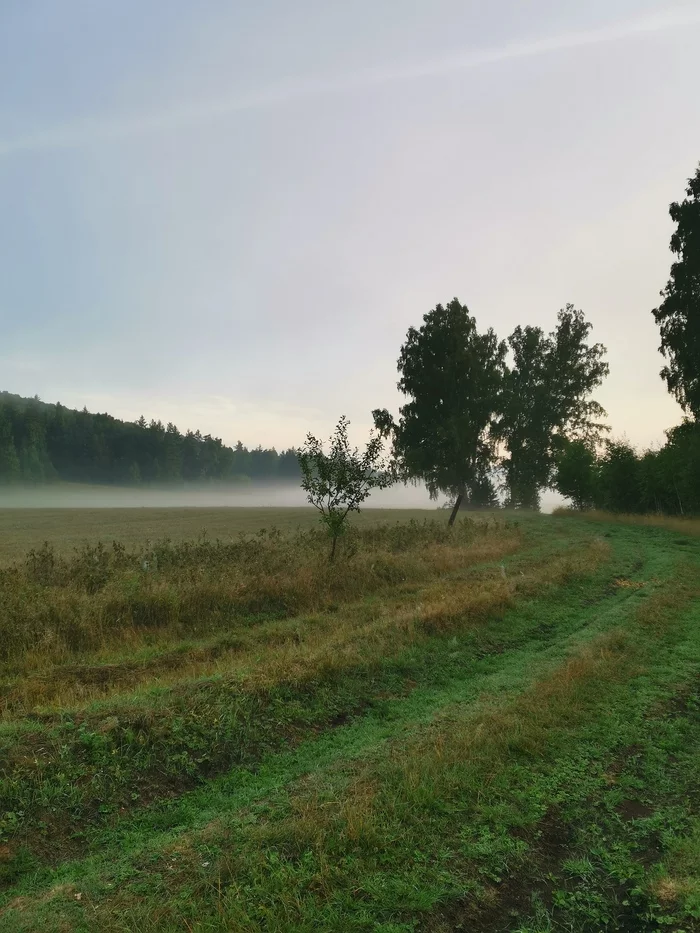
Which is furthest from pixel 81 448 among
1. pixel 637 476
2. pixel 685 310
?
pixel 685 310

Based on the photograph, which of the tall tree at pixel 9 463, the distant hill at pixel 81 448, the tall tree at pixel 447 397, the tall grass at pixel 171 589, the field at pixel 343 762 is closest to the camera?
the field at pixel 343 762

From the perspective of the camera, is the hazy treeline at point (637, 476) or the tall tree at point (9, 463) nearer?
the hazy treeline at point (637, 476)

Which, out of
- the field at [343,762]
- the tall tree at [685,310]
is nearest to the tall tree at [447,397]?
the tall tree at [685,310]

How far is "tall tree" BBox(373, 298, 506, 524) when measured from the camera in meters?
47.0

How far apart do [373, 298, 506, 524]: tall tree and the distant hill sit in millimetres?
103647

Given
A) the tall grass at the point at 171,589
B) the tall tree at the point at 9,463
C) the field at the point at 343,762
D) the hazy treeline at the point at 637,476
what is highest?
the tall tree at the point at 9,463

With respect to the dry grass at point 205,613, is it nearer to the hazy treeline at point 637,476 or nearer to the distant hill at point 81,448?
the hazy treeline at point 637,476

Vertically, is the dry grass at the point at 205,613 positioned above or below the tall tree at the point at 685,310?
below

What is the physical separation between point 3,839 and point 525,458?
58202 mm

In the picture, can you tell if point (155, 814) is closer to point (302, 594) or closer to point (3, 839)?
point (3, 839)

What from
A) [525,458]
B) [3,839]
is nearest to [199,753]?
[3,839]

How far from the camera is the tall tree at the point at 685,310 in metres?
29.7

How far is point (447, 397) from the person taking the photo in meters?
48.6

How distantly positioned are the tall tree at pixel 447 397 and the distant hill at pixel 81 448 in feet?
340
